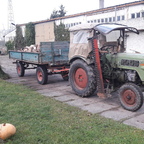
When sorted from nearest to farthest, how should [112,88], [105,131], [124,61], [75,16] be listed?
[105,131], [124,61], [112,88], [75,16]

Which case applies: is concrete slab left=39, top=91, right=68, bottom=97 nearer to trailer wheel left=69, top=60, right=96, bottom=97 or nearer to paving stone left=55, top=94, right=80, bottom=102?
paving stone left=55, top=94, right=80, bottom=102

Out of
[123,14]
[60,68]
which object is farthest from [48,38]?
[60,68]

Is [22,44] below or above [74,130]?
above

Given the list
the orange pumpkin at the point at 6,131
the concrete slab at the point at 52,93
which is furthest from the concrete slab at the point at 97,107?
the orange pumpkin at the point at 6,131

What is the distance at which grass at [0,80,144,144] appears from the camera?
12.7ft

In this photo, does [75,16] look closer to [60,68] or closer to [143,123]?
[60,68]

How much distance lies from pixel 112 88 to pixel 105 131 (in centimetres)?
232

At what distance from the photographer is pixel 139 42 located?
15.3m

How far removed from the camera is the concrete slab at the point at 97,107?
5.72m

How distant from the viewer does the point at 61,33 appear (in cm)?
2330

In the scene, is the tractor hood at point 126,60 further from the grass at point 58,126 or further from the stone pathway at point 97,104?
the grass at point 58,126

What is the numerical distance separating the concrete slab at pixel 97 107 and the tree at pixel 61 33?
54.8 feet

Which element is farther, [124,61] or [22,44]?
[22,44]

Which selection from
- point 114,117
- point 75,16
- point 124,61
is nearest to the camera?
point 114,117
